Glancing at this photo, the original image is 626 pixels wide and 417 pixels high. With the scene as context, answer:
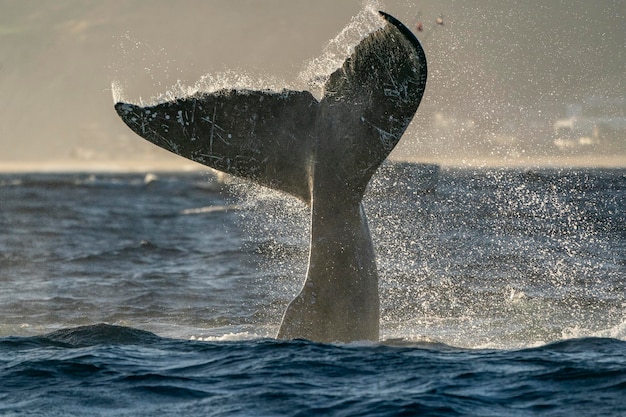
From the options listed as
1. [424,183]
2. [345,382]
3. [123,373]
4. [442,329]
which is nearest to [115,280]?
[442,329]

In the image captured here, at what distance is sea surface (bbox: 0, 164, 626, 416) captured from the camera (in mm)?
8461

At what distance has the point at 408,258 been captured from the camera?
22.9 m

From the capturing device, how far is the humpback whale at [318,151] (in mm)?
9625

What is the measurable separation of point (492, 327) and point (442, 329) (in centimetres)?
59

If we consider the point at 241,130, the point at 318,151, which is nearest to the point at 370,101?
the point at 318,151

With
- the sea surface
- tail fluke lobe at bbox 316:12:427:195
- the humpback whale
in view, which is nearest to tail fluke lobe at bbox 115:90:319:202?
the humpback whale

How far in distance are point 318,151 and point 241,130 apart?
78 centimetres

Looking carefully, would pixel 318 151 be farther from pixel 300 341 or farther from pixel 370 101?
pixel 300 341

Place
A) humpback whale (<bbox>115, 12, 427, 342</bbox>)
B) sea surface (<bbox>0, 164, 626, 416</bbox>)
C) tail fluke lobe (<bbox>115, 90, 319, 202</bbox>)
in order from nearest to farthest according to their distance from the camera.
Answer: sea surface (<bbox>0, 164, 626, 416</bbox>), humpback whale (<bbox>115, 12, 427, 342</bbox>), tail fluke lobe (<bbox>115, 90, 319, 202</bbox>)

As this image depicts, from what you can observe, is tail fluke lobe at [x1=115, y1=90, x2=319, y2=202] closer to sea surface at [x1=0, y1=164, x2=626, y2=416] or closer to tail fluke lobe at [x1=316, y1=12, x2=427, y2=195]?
tail fluke lobe at [x1=316, y1=12, x2=427, y2=195]

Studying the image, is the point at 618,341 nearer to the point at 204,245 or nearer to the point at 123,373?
the point at 123,373

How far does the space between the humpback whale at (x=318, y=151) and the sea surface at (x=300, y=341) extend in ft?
1.05

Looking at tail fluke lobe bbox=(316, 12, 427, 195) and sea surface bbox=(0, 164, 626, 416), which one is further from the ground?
tail fluke lobe bbox=(316, 12, 427, 195)

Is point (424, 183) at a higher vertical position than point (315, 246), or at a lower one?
higher
